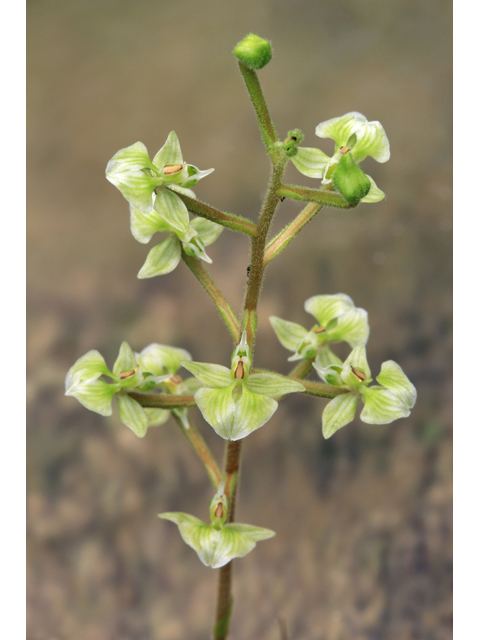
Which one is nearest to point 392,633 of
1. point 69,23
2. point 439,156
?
point 439,156

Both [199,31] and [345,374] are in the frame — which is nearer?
[345,374]

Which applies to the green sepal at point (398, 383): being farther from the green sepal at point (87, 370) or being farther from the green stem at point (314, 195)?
the green sepal at point (87, 370)

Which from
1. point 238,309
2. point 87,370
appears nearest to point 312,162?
point 87,370

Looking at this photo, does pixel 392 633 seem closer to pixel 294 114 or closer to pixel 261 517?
pixel 261 517

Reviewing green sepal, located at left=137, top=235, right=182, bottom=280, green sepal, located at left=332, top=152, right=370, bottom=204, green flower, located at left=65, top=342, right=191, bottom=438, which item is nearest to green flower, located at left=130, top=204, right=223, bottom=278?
green sepal, located at left=137, top=235, right=182, bottom=280

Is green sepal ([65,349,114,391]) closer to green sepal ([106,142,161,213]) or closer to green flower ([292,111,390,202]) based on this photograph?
green sepal ([106,142,161,213])

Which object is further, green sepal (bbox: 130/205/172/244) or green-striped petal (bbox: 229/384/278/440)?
green sepal (bbox: 130/205/172/244)
